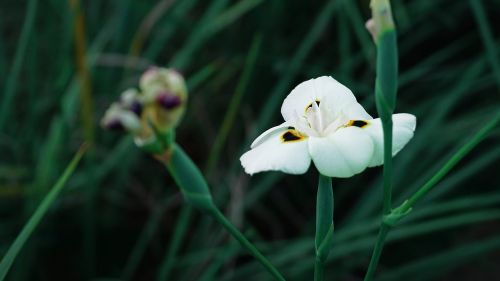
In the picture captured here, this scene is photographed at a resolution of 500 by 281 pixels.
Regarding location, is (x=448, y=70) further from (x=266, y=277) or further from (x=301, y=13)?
(x=266, y=277)

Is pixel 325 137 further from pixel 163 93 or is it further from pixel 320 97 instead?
pixel 163 93

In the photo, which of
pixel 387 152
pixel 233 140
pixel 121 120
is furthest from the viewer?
pixel 233 140

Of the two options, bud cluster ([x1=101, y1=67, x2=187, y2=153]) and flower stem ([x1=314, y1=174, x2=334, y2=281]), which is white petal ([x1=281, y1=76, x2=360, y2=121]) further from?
bud cluster ([x1=101, y1=67, x2=187, y2=153])

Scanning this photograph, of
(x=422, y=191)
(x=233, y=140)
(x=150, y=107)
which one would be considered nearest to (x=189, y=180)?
(x=150, y=107)

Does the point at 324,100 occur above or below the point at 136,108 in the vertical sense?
below

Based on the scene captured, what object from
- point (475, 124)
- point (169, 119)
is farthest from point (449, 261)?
point (169, 119)

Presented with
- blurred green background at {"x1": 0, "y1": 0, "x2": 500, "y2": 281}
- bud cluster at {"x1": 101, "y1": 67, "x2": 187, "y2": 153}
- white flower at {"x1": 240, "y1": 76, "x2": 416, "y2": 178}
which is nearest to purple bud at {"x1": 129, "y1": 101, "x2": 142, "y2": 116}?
bud cluster at {"x1": 101, "y1": 67, "x2": 187, "y2": 153}

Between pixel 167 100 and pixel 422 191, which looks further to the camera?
pixel 422 191

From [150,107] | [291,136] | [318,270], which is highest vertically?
[150,107]
